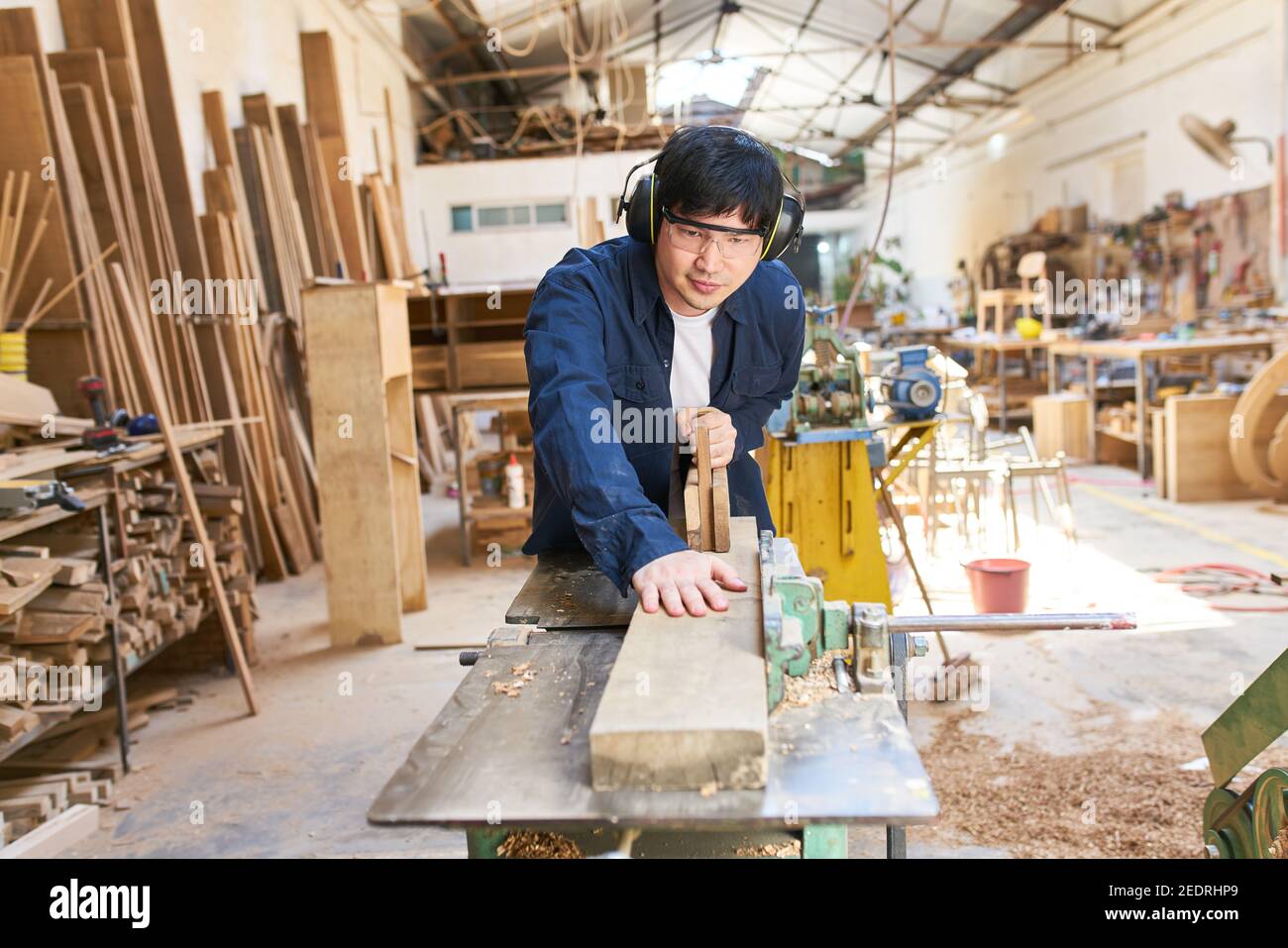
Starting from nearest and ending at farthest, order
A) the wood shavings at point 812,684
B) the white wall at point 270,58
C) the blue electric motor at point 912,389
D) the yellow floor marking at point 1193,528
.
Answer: the wood shavings at point 812,684, the blue electric motor at point 912,389, the yellow floor marking at point 1193,528, the white wall at point 270,58

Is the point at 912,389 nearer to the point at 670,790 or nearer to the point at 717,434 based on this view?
the point at 717,434

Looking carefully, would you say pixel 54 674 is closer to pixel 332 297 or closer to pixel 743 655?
pixel 332 297

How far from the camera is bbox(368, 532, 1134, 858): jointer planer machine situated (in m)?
0.98

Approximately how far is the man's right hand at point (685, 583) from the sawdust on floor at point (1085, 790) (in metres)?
1.36

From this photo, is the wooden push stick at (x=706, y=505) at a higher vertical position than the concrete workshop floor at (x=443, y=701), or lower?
higher

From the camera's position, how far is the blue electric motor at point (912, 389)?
349cm

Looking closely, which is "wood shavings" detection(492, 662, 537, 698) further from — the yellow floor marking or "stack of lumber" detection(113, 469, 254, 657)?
the yellow floor marking

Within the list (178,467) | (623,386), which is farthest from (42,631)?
(623,386)

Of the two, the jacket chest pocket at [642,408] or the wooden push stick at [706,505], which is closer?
the wooden push stick at [706,505]

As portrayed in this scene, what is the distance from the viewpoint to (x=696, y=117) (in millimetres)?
15570

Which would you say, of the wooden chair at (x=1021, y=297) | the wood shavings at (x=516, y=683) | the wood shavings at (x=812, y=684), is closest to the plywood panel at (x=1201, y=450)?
the wooden chair at (x=1021, y=297)

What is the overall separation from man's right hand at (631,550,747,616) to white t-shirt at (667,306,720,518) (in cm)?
46

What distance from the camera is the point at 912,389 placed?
348cm

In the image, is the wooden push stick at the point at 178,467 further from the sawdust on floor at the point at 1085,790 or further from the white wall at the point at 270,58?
the sawdust on floor at the point at 1085,790
